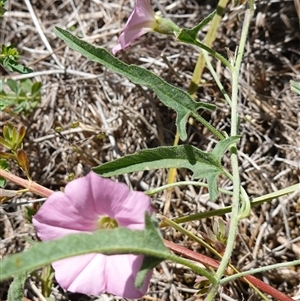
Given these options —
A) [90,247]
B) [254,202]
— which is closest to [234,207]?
[254,202]

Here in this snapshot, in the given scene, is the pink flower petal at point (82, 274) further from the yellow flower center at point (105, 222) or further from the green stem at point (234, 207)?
the green stem at point (234, 207)

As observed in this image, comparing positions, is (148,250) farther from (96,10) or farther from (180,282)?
(96,10)

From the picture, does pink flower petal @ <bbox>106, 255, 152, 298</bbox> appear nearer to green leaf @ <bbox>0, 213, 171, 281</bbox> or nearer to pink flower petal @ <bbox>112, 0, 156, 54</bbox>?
green leaf @ <bbox>0, 213, 171, 281</bbox>

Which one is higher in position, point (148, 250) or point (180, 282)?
point (148, 250)

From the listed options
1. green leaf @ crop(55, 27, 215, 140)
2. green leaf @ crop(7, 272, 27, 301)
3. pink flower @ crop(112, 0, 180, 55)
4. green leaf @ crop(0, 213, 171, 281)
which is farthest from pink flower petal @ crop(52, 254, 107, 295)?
pink flower @ crop(112, 0, 180, 55)

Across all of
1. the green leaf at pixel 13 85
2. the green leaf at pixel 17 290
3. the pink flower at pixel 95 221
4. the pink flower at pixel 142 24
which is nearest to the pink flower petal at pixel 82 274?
the pink flower at pixel 95 221

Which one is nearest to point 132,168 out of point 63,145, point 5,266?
point 5,266
